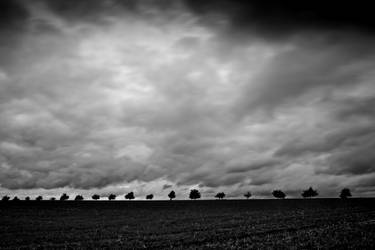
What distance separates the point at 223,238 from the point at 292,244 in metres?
7.62

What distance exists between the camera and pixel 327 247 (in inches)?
738

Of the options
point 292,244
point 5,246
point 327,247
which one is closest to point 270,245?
point 292,244

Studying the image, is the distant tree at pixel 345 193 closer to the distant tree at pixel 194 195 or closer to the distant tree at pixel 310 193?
the distant tree at pixel 310 193

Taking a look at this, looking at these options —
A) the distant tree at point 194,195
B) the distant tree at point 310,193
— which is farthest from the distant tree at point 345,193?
the distant tree at point 194,195

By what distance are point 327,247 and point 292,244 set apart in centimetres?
277

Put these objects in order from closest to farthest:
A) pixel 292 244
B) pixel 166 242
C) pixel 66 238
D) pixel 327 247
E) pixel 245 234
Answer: pixel 327 247
pixel 292 244
pixel 166 242
pixel 245 234
pixel 66 238

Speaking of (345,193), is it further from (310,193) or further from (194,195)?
(194,195)

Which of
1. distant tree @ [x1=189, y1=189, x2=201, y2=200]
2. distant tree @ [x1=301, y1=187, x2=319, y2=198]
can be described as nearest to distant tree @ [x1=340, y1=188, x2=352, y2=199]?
distant tree @ [x1=301, y1=187, x2=319, y2=198]

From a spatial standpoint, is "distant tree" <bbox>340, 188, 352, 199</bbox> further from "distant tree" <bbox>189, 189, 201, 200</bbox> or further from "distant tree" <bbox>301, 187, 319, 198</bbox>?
"distant tree" <bbox>189, 189, 201, 200</bbox>

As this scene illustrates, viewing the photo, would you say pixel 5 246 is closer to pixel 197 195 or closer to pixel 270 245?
pixel 270 245

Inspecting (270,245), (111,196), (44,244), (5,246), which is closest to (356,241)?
(270,245)

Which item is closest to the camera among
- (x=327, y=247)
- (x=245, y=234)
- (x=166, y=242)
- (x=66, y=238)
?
(x=327, y=247)

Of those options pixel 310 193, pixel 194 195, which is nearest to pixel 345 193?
pixel 310 193

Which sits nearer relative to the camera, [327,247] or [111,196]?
[327,247]
